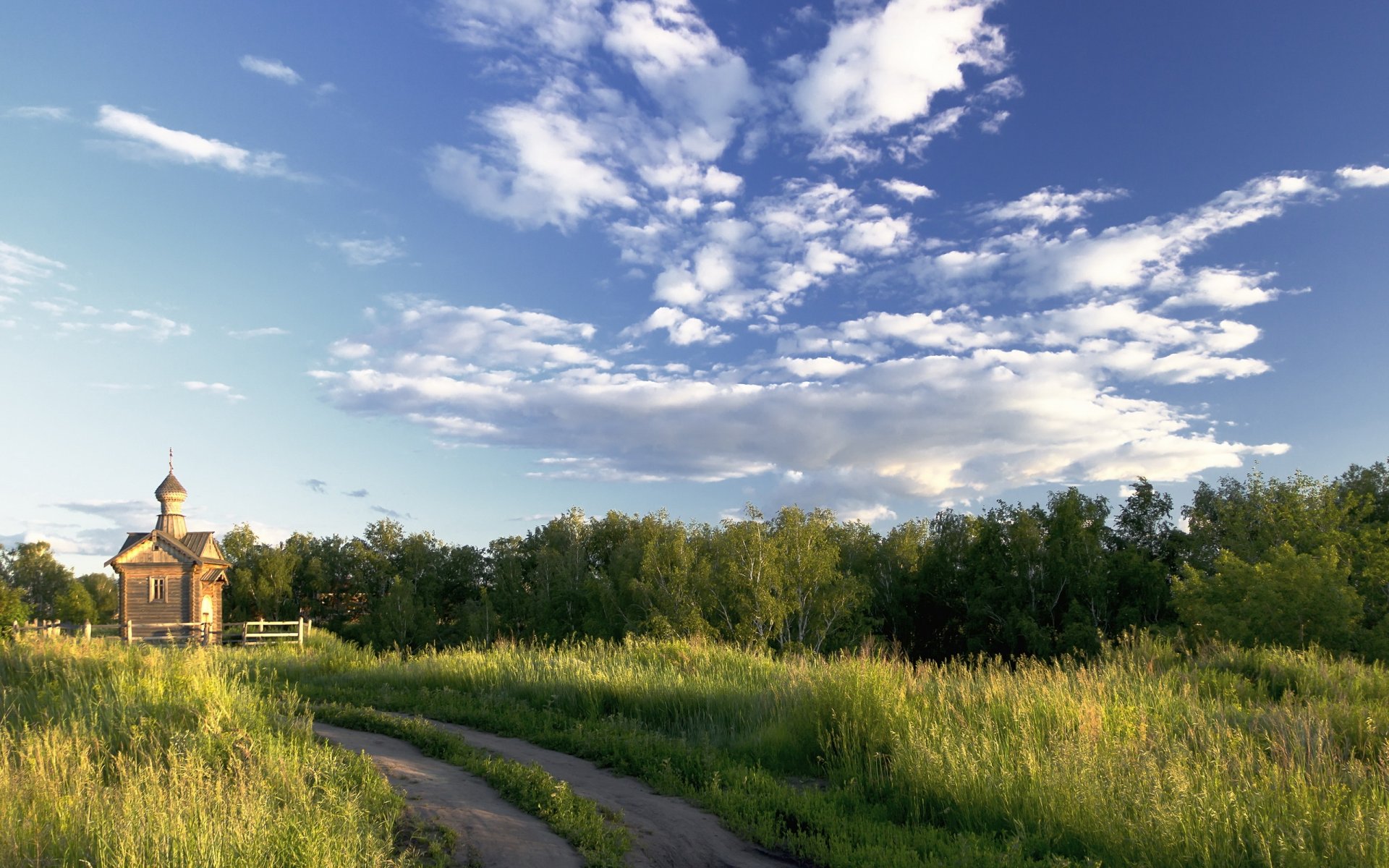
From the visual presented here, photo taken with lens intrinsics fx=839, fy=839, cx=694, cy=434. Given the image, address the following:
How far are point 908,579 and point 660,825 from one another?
5636 cm

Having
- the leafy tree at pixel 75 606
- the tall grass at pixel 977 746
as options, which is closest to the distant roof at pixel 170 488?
the leafy tree at pixel 75 606

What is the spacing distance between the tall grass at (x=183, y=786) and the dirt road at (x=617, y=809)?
59 centimetres

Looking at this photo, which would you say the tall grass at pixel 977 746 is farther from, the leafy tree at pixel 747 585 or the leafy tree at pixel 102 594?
the leafy tree at pixel 102 594

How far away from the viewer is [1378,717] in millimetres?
12383

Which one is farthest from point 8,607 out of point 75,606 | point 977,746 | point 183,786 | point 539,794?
point 75,606

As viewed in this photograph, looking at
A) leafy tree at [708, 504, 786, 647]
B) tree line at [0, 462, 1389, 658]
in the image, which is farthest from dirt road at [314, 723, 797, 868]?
leafy tree at [708, 504, 786, 647]

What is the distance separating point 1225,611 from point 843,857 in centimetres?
3307

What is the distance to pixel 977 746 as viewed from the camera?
9391mm

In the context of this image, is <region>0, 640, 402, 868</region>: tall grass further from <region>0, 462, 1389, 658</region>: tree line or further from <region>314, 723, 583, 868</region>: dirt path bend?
<region>0, 462, 1389, 658</region>: tree line

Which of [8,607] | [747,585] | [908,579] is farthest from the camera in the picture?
[908,579]

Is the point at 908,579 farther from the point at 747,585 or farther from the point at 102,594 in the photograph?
the point at 102,594

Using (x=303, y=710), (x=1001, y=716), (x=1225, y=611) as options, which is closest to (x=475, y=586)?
(x=1225, y=611)

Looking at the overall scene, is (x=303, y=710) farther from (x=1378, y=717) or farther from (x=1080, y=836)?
(x=1378, y=717)

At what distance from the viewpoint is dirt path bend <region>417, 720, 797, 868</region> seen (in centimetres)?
723
